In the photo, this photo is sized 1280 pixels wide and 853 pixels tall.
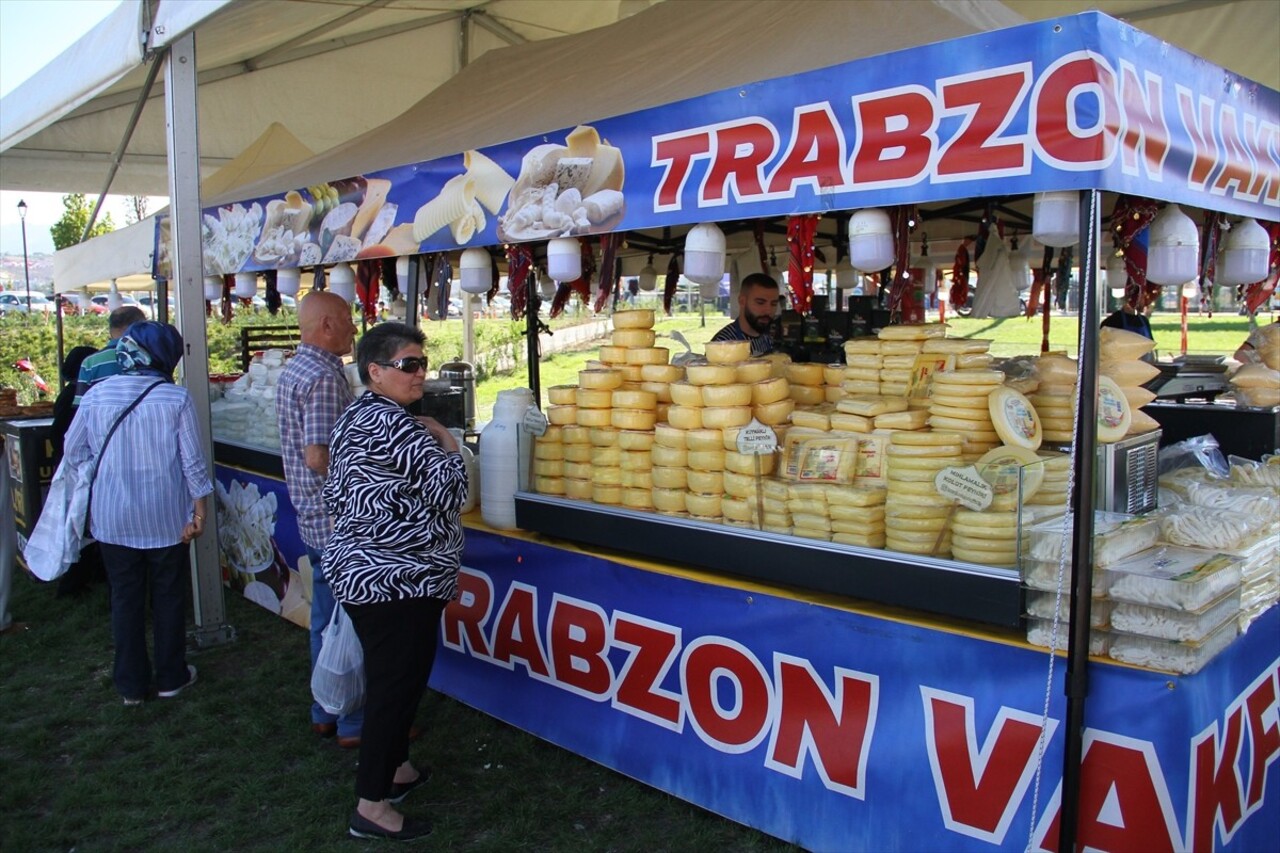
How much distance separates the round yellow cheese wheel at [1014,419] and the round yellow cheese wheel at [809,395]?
0.90 m

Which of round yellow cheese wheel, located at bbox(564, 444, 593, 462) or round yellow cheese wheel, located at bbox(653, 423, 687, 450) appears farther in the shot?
round yellow cheese wheel, located at bbox(564, 444, 593, 462)

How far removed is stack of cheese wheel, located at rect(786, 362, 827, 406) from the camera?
3.68 m

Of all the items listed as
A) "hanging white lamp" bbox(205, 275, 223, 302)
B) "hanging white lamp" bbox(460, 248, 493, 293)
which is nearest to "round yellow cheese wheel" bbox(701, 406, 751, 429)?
"hanging white lamp" bbox(460, 248, 493, 293)

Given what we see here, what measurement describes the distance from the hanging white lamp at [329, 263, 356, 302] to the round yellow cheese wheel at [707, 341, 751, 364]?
2.58 m

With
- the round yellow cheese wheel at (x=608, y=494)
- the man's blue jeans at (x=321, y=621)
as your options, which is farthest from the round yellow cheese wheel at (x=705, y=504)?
the man's blue jeans at (x=321, y=621)

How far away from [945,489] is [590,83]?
2.84 metres

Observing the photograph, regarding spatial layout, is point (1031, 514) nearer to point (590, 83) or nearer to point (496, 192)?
point (496, 192)

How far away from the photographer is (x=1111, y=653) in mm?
2393

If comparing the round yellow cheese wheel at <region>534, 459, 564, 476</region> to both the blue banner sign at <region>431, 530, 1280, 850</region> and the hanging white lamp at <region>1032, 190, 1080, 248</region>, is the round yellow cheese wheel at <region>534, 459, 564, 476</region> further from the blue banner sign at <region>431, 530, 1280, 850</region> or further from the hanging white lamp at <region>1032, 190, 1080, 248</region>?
the hanging white lamp at <region>1032, 190, 1080, 248</region>

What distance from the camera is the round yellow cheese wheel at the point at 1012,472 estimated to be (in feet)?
8.34

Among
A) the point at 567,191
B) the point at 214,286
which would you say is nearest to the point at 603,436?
the point at 567,191

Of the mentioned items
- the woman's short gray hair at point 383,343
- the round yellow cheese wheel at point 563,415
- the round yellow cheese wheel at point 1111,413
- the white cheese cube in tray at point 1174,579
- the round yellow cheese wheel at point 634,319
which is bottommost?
the white cheese cube in tray at point 1174,579

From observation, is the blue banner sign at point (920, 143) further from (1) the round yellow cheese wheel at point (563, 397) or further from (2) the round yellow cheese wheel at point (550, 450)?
(2) the round yellow cheese wheel at point (550, 450)

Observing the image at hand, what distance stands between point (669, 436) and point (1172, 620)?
68.4 inches
